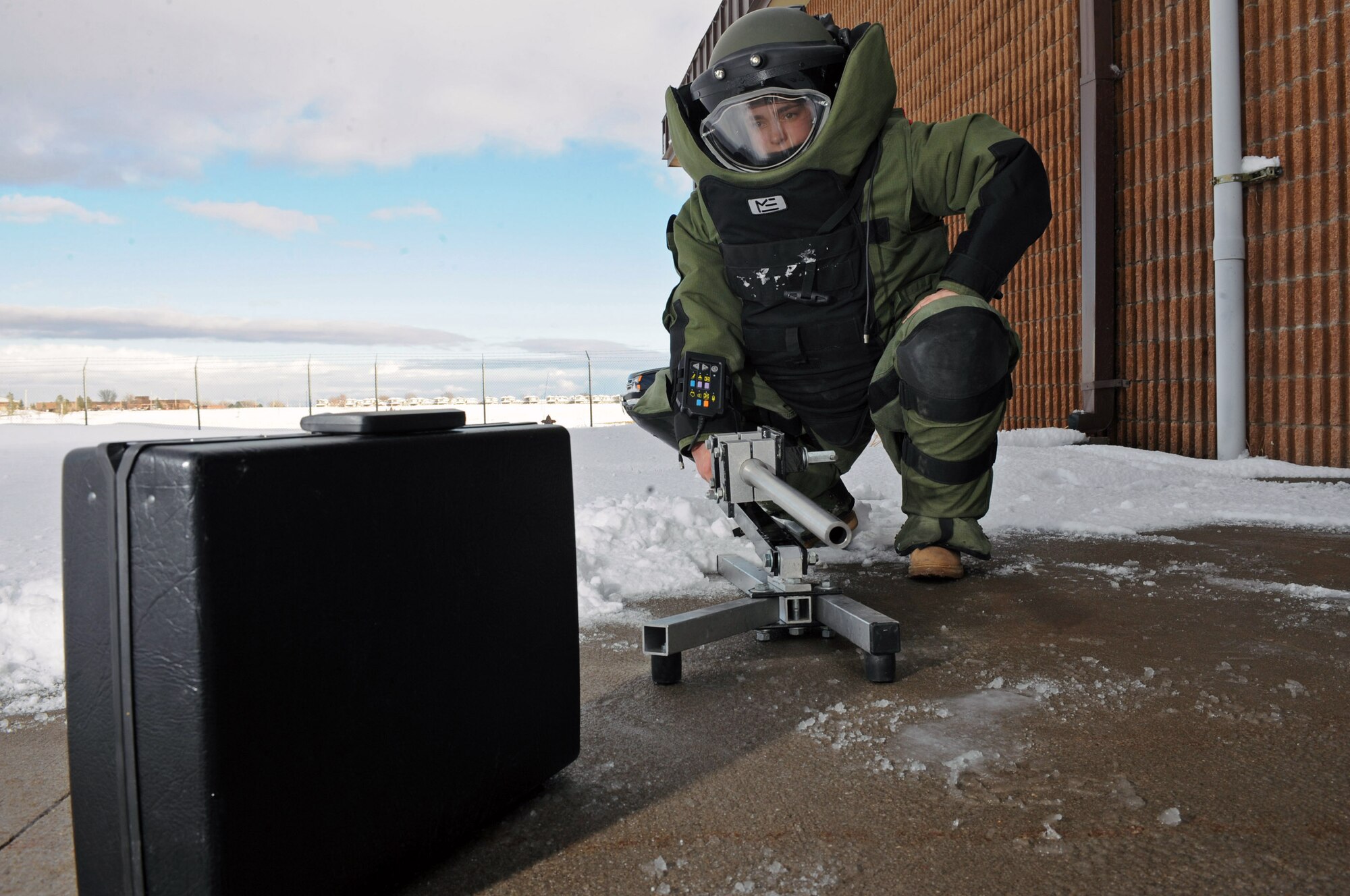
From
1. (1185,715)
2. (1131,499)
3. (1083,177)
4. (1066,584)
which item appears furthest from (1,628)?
(1083,177)

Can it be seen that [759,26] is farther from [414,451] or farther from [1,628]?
[1,628]

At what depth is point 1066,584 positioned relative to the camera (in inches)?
74.9

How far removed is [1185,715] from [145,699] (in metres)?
1.16

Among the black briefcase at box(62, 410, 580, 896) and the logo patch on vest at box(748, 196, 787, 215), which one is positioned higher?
the logo patch on vest at box(748, 196, 787, 215)

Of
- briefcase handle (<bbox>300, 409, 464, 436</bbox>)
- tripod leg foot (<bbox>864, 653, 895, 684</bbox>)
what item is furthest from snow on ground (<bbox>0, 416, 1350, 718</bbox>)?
tripod leg foot (<bbox>864, 653, 895, 684</bbox>)

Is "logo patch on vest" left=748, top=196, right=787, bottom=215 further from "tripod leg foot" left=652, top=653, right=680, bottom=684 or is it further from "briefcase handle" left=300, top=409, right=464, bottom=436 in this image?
"briefcase handle" left=300, top=409, right=464, bottom=436

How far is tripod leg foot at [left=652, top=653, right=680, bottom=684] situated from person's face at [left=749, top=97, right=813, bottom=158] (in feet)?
3.95

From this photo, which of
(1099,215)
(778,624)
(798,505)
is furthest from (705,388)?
(1099,215)

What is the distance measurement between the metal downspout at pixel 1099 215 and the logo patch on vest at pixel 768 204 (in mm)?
2935

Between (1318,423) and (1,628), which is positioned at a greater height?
(1318,423)

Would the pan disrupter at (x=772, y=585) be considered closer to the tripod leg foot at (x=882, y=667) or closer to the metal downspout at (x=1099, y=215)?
the tripod leg foot at (x=882, y=667)

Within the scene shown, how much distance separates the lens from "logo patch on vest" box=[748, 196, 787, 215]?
2039 mm

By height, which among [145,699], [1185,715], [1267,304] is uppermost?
[1267,304]

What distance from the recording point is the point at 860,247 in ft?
6.89
